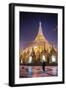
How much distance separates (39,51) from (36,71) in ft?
0.32

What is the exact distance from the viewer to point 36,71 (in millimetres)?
1569

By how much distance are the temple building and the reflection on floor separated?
0.03 m

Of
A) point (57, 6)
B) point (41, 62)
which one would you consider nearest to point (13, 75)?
point (41, 62)

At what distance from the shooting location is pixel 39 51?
5.17ft

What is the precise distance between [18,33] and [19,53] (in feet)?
0.31

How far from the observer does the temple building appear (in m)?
1.55

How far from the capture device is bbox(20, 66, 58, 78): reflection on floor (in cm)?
154

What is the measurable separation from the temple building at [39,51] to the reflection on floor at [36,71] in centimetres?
3

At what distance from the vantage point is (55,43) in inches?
63.2

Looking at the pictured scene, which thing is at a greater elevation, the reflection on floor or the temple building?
the temple building

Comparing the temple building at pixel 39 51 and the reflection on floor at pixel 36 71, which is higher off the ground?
the temple building at pixel 39 51

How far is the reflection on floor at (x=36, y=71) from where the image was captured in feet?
5.06

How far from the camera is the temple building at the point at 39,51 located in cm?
155
